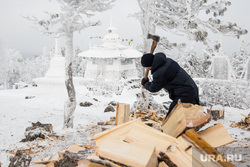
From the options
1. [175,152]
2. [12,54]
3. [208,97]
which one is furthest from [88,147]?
[12,54]

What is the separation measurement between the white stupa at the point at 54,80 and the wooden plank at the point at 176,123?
10.1 m

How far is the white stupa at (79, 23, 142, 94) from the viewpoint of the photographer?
16.6m

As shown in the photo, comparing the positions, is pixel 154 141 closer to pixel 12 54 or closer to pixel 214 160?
pixel 214 160

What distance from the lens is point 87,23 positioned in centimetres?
493

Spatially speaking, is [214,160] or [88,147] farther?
[88,147]

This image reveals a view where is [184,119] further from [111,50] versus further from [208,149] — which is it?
[111,50]

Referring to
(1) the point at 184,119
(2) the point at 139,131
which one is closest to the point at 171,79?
(1) the point at 184,119

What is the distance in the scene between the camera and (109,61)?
17922 mm

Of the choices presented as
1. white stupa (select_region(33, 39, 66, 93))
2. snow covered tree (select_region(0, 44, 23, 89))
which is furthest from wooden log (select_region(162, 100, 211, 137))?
snow covered tree (select_region(0, 44, 23, 89))

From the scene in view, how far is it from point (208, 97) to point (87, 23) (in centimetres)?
717

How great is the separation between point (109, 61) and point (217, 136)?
16131 millimetres

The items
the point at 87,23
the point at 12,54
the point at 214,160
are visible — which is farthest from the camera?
the point at 12,54

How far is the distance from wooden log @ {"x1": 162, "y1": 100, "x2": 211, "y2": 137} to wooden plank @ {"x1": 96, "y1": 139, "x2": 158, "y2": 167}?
0.61m

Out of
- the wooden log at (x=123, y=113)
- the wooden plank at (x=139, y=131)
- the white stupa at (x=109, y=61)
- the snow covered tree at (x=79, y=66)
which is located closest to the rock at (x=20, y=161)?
the wooden plank at (x=139, y=131)
